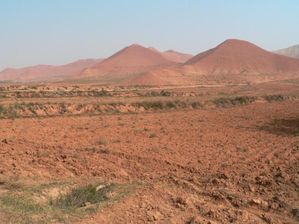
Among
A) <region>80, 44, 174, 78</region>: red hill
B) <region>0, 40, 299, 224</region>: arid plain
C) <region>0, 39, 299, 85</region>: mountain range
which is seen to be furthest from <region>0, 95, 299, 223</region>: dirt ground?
<region>80, 44, 174, 78</region>: red hill

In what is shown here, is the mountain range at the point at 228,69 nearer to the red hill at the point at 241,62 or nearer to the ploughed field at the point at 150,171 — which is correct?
the red hill at the point at 241,62

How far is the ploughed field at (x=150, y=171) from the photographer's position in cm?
1041

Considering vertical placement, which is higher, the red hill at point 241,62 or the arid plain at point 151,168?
the red hill at point 241,62

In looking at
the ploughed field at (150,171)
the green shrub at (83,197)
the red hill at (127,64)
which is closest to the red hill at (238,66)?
the red hill at (127,64)

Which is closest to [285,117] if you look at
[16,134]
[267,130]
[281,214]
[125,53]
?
[267,130]

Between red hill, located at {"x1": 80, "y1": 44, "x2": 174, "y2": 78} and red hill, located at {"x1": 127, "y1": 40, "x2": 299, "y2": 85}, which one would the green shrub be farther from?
red hill, located at {"x1": 80, "y1": 44, "x2": 174, "y2": 78}

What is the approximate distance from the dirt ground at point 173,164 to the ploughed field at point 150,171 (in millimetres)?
30

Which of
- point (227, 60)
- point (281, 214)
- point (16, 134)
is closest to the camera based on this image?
point (281, 214)

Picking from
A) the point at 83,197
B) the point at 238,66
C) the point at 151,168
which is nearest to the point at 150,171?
the point at 151,168

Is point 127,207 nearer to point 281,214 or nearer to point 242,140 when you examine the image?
point 281,214

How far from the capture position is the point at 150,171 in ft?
48.5

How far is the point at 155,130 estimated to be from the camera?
2444cm

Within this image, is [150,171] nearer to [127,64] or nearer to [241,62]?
[241,62]

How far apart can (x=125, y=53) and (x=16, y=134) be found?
578 feet
